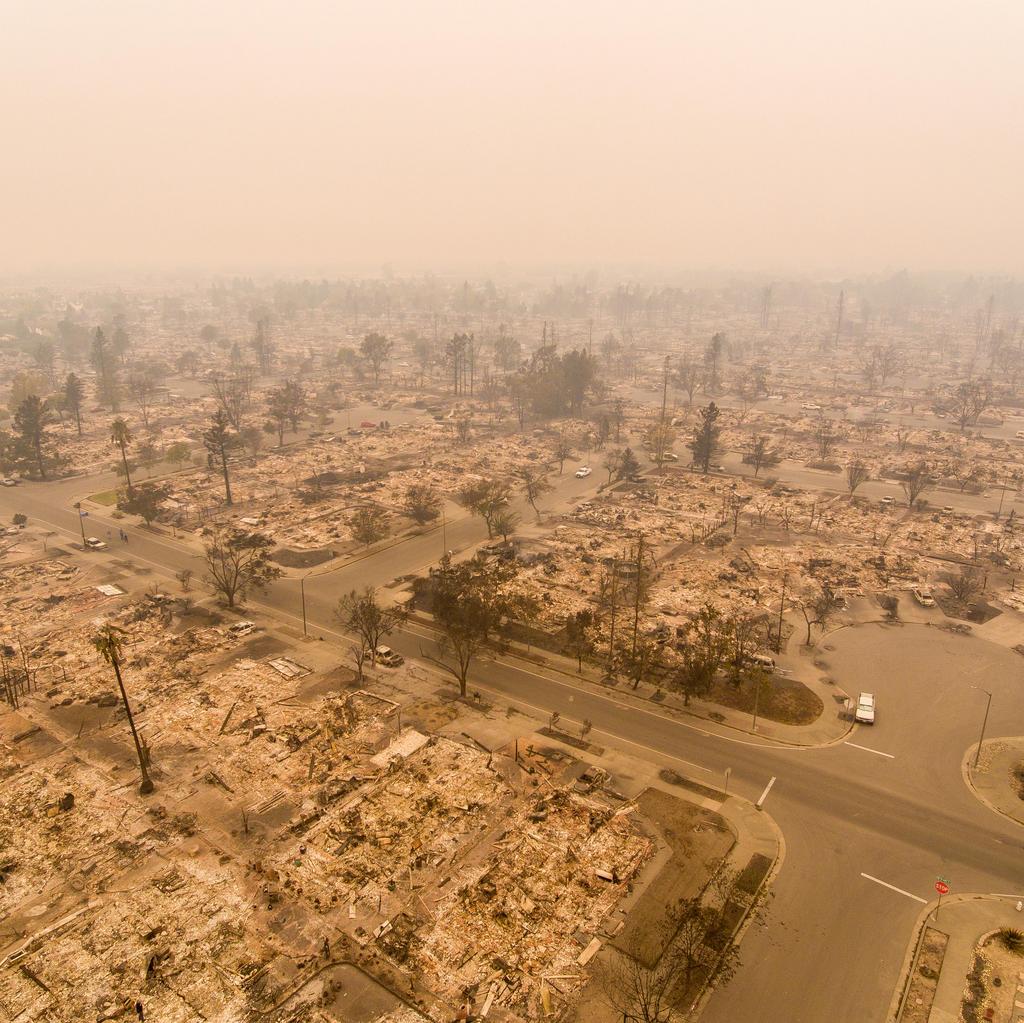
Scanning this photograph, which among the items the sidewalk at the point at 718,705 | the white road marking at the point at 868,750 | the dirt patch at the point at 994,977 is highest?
the dirt patch at the point at 994,977

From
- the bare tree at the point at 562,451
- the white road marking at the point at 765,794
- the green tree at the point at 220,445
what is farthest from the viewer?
the bare tree at the point at 562,451

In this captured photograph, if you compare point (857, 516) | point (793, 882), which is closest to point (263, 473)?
point (857, 516)

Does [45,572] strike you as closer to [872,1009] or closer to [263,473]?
[263,473]

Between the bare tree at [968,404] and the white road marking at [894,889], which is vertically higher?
the bare tree at [968,404]

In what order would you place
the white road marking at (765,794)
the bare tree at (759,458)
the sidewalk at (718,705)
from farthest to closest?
the bare tree at (759,458), the sidewalk at (718,705), the white road marking at (765,794)

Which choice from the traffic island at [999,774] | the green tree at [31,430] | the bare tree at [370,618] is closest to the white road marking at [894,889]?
the traffic island at [999,774]

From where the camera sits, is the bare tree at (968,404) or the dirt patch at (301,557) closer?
the dirt patch at (301,557)

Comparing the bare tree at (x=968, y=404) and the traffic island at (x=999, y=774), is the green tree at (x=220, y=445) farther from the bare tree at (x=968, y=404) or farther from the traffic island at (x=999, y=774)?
the bare tree at (x=968, y=404)
